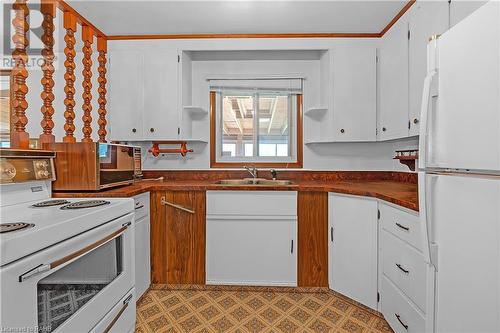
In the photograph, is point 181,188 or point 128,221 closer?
point 128,221

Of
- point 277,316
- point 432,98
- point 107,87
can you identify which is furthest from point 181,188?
point 432,98

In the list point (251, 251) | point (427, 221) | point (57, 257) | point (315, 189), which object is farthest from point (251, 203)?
point (57, 257)

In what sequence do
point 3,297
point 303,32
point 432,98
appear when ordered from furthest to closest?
point 303,32 < point 432,98 < point 3,297

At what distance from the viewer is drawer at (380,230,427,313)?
142 cm

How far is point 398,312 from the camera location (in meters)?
1.67

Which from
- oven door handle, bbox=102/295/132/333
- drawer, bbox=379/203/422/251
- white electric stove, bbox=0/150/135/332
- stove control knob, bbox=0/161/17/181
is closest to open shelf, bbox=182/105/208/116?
white electric stove, bbox=0/150/135/332

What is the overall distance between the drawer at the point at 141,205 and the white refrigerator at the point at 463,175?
179cm

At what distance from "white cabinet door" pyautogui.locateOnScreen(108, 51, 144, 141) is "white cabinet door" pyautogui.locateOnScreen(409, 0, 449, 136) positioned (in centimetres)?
232

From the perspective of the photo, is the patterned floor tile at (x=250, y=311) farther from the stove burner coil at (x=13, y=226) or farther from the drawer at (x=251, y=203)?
the stove burner coil at (x=13, y=226)

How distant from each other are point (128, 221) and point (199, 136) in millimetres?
1543

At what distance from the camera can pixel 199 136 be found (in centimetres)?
296

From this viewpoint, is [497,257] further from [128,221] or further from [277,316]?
[128,221]

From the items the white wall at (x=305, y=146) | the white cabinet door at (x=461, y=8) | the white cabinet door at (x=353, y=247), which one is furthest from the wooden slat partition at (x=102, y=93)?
the white cabinet door at (x=461, y=8)

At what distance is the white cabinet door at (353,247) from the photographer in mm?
1974
